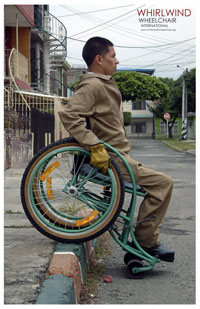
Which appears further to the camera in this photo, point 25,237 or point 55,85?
point 55,85

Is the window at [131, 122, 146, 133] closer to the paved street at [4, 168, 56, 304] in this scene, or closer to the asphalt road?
the asphalt road

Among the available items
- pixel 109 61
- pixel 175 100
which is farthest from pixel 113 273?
pixel 175 100

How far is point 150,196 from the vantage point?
3.74 metres

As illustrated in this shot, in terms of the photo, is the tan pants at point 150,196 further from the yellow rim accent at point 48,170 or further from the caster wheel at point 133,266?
the yellow rim accent at point 48,170

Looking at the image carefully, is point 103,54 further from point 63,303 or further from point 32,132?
point 32,132

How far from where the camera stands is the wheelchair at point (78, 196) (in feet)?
11.9

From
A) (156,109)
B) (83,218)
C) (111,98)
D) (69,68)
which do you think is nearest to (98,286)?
(83,218)

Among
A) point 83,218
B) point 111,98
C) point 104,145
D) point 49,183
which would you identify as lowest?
point 83,218

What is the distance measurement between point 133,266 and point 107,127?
108cm

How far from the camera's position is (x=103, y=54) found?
3.83 m

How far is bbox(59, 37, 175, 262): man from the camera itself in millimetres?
3559

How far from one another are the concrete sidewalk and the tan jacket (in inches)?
32.5

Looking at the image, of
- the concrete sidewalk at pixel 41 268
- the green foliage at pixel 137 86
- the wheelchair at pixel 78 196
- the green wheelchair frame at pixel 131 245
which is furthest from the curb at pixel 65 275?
the green foliage at pixel 137 86

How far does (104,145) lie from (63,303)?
4.33 feet
